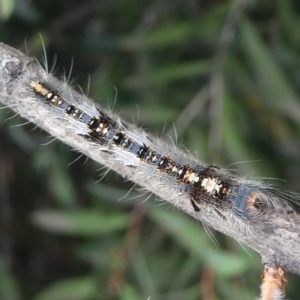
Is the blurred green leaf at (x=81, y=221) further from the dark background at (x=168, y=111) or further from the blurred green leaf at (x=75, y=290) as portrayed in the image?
the blurred green leaf at (x=75, y=290)

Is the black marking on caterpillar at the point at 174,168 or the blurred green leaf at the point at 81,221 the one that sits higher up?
the blurred green leaf at the point at 81,221

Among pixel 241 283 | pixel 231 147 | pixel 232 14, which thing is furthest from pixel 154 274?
pixel 232 14

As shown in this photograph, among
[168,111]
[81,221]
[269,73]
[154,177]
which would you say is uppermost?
[269,73]

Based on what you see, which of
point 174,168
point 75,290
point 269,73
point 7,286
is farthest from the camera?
point 7,286

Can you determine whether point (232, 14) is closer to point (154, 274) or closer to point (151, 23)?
point (151, 23)

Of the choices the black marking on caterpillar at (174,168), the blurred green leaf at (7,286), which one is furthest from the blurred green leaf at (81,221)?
the black marking on caterpillar at (174,168)

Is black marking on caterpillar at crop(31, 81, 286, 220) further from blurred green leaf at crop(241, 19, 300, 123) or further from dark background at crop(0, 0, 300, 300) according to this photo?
blurred green leaf at crop(241, 19, 300, 123)

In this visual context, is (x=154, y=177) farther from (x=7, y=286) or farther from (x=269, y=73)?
(x=7, y=286)

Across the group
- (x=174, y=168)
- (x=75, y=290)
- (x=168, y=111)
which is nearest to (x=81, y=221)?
(x=75, y=290)
